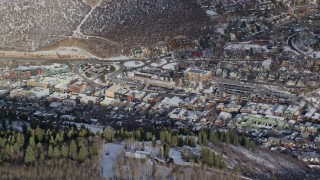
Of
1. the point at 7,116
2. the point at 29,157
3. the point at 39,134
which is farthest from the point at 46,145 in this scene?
the point at 7,116

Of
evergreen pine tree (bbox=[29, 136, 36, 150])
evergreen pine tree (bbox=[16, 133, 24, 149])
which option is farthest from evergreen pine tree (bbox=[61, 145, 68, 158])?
evergreen pine tree (bbox=[16, 133, 24, 149])

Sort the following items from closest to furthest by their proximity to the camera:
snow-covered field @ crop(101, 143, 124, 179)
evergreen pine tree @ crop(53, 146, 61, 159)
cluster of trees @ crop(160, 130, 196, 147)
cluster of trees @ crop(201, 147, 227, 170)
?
snow-covered field @ crop(101, 143, 124, 179), evergreen pine tree @ crop(53, 146, 61, 159), cluster of trees @ crop(201, 147, 227, 170), cluster of trees @ crop(160, 130, 196, 147)

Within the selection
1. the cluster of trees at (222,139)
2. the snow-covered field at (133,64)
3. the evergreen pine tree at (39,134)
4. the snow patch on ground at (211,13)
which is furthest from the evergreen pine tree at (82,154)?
the snow patch on ground at (211,13)

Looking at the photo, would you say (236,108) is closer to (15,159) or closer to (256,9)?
(15,159)

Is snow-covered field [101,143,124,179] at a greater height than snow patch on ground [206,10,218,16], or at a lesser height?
lesser

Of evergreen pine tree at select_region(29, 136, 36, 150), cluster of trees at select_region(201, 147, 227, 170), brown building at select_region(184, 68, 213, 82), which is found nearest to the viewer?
cluster of trees at select_region(201, 147, 227, 170)

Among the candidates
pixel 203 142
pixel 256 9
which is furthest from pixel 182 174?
pixel 256 9

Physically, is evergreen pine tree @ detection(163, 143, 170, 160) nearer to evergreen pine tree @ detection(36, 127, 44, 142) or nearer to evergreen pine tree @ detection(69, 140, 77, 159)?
evergreen pine tree @ detection(69, 140, 77, 159)

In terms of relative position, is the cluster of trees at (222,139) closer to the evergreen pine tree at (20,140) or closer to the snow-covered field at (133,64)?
the evergreen pine tree at (20,140)
